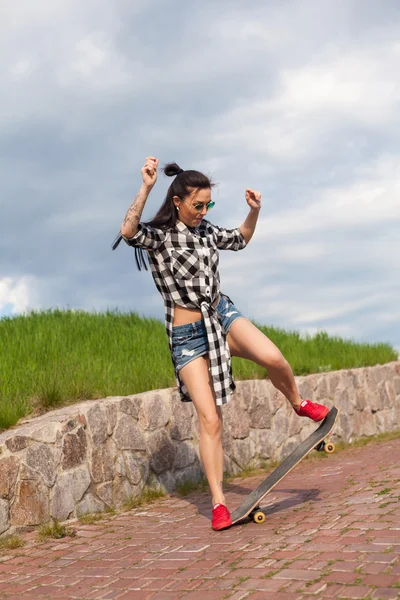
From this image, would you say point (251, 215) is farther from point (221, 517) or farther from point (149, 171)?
point (221, 517)

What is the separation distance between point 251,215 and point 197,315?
112 centimetres

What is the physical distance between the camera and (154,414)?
781 centimetres

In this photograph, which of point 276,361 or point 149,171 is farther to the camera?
point 276,361

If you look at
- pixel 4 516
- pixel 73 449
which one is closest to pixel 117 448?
pixel 73 449

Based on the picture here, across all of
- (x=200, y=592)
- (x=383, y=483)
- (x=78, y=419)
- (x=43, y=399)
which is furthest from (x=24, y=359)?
(x=200, y=592)

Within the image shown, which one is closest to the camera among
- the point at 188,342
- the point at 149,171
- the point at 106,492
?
the point at 149,171

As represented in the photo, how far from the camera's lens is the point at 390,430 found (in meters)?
13.7

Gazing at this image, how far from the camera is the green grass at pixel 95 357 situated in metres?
7.40

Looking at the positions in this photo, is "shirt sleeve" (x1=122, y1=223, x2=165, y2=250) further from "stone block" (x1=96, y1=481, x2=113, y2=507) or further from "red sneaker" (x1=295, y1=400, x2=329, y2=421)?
"stone block" (x1=96, y1=481, x2=113, y2=507)

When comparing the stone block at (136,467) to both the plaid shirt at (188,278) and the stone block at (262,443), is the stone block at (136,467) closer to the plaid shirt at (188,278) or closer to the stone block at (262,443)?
the plaid shirt at (188,278)

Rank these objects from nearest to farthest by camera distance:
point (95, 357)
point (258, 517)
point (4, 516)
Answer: point (258, 517) < point (4, 516) < point (95, 357)

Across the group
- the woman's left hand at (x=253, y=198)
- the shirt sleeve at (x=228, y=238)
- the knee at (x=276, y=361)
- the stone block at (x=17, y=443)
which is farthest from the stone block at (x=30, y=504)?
the woman's left hand at (x=253, y=198)

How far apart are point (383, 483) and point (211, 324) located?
2.53 metres

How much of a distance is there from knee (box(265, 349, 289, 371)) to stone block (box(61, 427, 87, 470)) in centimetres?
213
